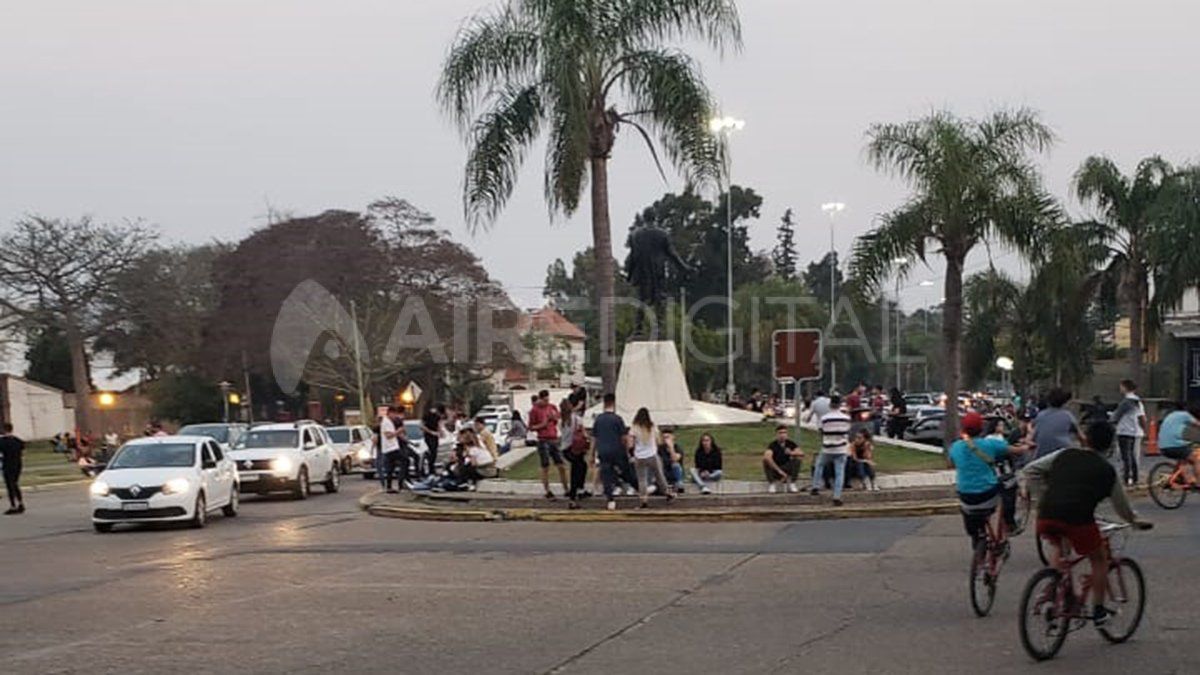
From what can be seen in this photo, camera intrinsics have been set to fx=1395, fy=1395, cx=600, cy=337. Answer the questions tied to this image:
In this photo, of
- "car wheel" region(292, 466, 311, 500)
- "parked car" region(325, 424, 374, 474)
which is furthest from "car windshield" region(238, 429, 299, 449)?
"parked car" region(325, 424, 374, 474)

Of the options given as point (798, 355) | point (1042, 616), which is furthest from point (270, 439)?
point (1042, 616)

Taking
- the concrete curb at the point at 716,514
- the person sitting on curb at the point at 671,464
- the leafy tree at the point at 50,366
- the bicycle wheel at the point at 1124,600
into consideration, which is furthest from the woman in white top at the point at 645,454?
the leafy tree at the point at 50,366

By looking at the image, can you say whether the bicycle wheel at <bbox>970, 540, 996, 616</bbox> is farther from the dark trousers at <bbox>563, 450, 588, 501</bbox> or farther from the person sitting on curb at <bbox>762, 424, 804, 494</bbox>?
the dark trousers at <bbox>563, 450, 588, 501</bbox>

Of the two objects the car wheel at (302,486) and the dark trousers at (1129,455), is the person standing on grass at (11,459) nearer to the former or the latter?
the car wheel at (302,486)

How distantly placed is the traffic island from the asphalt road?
67 centimetres

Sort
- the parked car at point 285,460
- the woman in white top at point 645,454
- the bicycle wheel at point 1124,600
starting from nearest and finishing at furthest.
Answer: the bicycle wheel at point 1124,600, the woman in white top at point 645,454, the parked car at point 285,460

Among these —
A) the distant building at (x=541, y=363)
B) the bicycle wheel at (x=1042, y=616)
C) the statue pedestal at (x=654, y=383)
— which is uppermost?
the distant building at (x=541, y=363)

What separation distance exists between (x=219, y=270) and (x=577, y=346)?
209 feet

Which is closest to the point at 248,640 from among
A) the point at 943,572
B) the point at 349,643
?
the point at 349,643

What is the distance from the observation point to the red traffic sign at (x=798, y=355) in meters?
21.9

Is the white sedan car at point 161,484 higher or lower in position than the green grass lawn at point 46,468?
higher

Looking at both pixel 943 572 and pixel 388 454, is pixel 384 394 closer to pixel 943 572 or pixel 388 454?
pixel 388 454

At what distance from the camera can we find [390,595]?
13.2m

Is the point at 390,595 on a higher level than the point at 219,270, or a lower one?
lower
